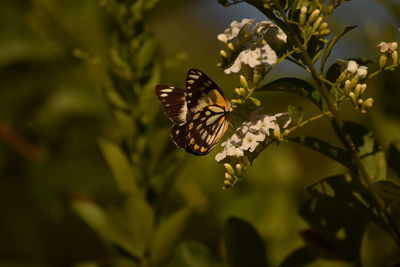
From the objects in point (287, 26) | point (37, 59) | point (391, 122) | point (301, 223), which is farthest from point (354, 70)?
point (37, 59)

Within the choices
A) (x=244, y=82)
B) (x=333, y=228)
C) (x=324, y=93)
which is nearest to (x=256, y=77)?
(x=244, y=82)

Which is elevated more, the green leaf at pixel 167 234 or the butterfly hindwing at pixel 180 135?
the butterfly hindwing at pixel 180 135

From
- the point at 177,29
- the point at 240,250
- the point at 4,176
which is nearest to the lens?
the point at 240,250

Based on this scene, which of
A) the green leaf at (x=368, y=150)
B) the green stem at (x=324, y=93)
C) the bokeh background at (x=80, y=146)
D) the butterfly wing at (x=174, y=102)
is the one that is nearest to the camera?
the green stem at (x=324, y=93)

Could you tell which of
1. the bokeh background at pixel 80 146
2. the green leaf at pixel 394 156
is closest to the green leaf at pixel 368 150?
the green leaf at pixel 394 156

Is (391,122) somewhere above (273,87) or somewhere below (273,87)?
below

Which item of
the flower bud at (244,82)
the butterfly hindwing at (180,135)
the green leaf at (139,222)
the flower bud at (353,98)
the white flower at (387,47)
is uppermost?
the white flower at (387,47)

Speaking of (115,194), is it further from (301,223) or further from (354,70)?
(354,70)

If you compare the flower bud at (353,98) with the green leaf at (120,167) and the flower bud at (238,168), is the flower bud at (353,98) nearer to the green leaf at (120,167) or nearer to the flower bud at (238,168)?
the flower bud at (238,168)
